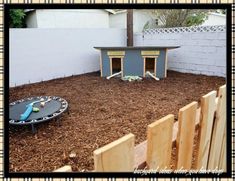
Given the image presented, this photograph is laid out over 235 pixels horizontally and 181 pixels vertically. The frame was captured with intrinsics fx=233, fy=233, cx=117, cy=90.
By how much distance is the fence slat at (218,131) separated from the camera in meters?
0.76

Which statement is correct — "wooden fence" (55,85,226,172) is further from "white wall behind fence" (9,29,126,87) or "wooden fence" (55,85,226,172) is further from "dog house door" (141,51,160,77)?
"dog house door" (141,51,160,77)

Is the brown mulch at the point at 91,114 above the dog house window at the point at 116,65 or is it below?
below

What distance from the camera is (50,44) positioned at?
308 cm

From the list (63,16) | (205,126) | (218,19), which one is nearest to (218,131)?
(205,126)

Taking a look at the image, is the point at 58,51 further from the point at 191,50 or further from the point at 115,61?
the point at 191,50

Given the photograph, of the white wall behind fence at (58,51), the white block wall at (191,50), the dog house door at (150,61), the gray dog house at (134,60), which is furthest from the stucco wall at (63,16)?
the white block wall at (191,50)

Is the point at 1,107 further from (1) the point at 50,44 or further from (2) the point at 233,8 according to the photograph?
(1) the point at 50,44

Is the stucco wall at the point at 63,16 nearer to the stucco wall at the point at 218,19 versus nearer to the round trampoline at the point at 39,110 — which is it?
the stucco wall at the point at 218,19

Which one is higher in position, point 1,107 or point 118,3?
point 118,3

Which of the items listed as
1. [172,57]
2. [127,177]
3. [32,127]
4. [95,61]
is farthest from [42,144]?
[172,57]

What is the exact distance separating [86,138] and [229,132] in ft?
4.13

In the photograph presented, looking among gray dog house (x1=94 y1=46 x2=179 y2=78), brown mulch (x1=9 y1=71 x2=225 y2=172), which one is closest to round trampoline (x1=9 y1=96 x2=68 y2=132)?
brown mulch (x1=9 y1=71 x2=225 y2=172)

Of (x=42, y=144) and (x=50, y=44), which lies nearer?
(x=42, y=144)

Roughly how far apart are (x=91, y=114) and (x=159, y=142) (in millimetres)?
1697
